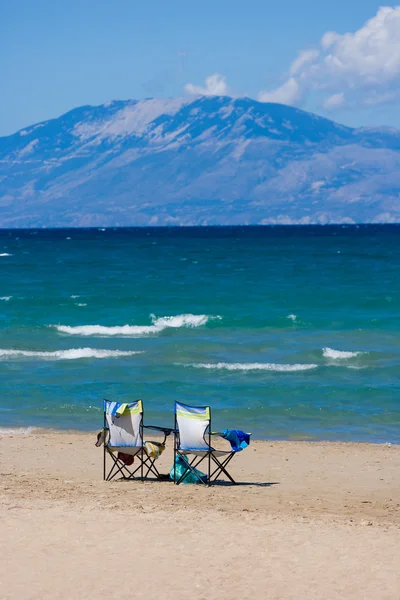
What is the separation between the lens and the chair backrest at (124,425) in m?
15.8

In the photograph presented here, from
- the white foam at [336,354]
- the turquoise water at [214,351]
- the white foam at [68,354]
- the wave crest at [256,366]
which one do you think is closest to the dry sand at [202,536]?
the turquoise water at [214,351]

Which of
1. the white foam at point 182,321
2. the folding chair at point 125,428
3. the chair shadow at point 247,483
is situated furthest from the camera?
the white foam at point 182,321

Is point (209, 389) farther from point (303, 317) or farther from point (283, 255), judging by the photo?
point (283, 255)

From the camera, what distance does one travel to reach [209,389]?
26.5 meters

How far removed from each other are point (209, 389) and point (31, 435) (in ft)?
22.4

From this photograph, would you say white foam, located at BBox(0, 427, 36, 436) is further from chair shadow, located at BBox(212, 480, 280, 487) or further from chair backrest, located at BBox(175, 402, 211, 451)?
chair backrest, located at BBox(175, 402, 211, 451)

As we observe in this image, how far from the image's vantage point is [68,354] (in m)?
32.8

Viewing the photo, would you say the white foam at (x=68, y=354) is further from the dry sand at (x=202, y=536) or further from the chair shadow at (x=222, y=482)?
the chair shadow at (x=222, y=482)

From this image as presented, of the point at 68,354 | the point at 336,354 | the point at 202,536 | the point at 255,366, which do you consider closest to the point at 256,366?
the point at 255,366

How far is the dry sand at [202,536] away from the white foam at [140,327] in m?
21.5

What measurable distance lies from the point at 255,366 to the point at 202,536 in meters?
17.8

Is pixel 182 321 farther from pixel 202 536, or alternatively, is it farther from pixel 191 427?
pixel 202 536

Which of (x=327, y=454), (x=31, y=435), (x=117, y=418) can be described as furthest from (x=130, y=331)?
(x=117, y=418)

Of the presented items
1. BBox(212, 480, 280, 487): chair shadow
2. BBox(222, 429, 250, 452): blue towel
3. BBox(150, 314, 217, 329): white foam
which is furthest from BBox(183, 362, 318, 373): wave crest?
BBox(222, 429, 250, 452): blue towel
